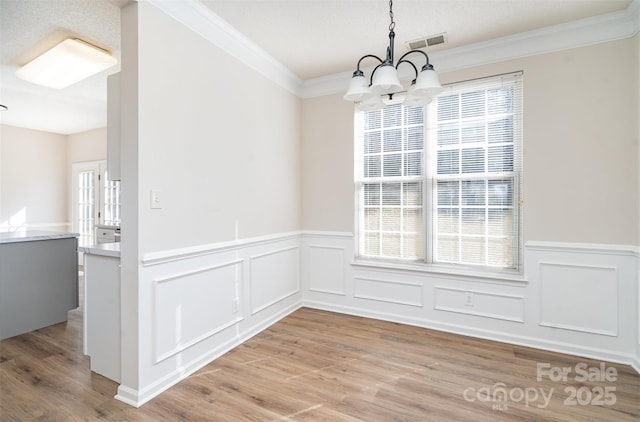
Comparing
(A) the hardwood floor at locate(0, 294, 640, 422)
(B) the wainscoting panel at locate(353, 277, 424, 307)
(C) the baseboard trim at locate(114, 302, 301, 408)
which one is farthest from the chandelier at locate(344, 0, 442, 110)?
(C) the baseboard trim at locate(114, 302, 301, 408)

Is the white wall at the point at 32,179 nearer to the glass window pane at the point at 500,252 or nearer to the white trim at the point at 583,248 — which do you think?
the glass window pane at the point at 500,252

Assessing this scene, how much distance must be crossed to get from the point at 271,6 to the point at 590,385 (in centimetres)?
368

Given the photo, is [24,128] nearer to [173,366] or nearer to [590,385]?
[173,366]

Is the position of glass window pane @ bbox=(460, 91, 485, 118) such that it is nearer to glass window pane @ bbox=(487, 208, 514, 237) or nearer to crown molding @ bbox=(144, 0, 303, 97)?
glass window pane @ bbox=(487, 208, 514, 237)

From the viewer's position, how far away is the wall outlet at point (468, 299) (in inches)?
122

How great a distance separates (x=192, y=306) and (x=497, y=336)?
2.80 meters

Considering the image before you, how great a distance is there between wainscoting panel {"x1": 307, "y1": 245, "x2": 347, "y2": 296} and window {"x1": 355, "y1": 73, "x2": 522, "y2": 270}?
1.01 feet

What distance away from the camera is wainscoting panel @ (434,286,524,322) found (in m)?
2.93

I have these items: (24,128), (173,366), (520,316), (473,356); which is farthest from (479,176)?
(24,128)

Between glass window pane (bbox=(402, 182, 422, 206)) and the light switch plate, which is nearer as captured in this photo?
the light switch plate

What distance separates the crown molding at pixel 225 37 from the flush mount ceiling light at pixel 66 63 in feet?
3.63

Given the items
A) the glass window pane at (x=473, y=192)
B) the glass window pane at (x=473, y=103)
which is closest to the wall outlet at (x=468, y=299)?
the glass window pane at (x=473, y=192)

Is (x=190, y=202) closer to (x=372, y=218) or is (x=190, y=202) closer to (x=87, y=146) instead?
(x=372, y=218)

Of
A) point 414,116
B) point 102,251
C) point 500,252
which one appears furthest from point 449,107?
point 102,251
